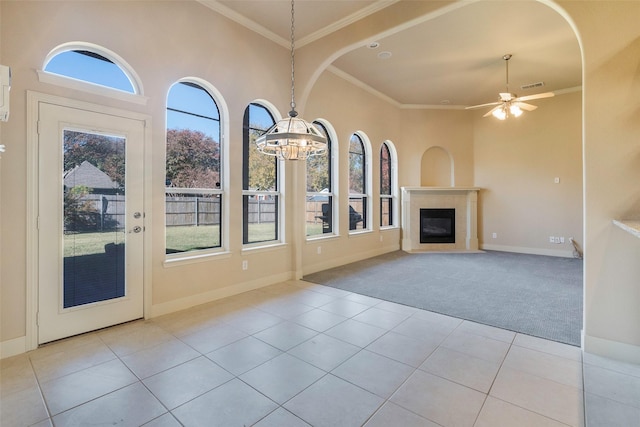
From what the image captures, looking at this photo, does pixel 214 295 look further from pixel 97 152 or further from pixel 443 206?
pixel 443 206

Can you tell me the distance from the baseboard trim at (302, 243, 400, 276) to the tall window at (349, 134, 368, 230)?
0.59 meters

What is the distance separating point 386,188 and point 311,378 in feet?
19.0

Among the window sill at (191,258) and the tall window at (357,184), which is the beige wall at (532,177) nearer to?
the tall window at (357,184)

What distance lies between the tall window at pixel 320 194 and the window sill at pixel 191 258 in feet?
5.93

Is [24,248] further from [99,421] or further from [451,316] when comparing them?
[451,316]

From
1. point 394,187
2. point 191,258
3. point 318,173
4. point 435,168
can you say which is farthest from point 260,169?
point 435,168

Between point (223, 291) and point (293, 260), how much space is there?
1.25 metres

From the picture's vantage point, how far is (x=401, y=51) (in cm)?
473

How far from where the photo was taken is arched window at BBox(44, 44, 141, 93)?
2.62 meters

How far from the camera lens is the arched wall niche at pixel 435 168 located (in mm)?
7812

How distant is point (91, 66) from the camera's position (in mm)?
2809

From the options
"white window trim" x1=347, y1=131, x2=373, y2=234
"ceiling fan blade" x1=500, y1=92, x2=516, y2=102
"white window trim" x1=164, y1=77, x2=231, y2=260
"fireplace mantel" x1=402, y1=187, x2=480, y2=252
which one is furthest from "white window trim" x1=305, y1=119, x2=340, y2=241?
"ceiling fan blade" x1=500, y1=92, x2=516, y2=102

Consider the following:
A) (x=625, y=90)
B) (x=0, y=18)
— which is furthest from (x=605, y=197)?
(x=0, y=18)

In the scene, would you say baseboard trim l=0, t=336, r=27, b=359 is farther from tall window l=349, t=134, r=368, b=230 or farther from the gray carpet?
tall window l=349, t=134, r=368, b=230
